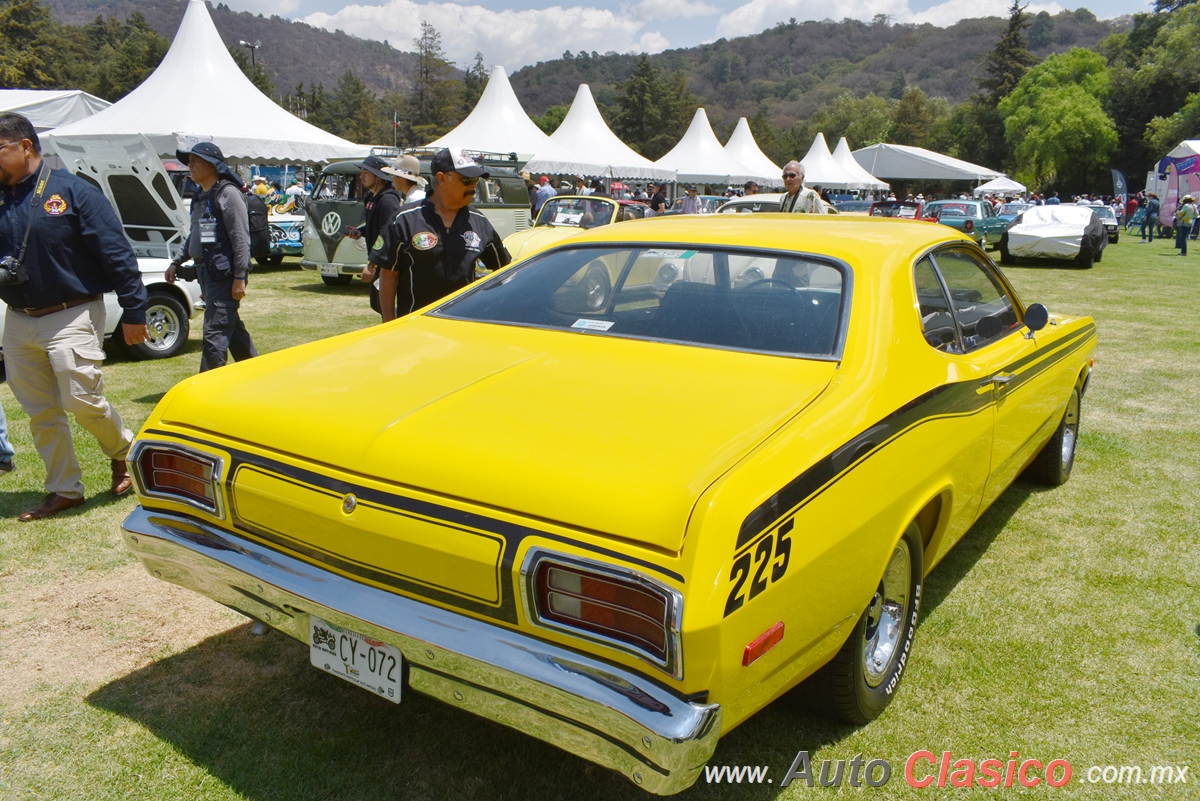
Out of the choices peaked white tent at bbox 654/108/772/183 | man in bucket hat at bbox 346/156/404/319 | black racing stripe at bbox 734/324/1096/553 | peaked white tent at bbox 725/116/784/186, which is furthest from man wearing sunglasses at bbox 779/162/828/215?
peaked white tent at bbox 725/116/784/186

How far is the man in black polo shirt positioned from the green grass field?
1.90 meters

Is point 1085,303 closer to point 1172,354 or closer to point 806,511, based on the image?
point 1172,354

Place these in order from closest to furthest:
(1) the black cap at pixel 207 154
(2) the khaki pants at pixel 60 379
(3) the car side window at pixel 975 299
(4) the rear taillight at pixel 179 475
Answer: (4) the rear taillight at pixel 179 475
(3) the car side window at pixel 975 299
(2) the khaki pants at pixel 60 379
(1) the black cap at pixel 207 154

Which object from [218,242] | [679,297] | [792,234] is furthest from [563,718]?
[218,242]

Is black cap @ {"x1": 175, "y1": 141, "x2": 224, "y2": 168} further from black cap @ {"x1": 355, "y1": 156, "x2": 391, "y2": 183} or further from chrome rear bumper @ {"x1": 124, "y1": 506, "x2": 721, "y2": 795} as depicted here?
chrome rear bumper @ {"x1": 124, "y1": 506, "x2": 721, "y2": 795}

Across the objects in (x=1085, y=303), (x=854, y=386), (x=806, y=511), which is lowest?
(x=1085, y=303)

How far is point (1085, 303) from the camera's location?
13.4 meters

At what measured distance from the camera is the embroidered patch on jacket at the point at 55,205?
3.99 metres

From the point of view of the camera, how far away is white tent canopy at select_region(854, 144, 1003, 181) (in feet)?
149

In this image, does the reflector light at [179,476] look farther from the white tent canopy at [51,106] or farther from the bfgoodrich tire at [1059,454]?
the white tent canopy at [51,106]

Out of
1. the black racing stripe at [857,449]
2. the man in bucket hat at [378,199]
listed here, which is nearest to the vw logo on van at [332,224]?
the man in bucket hat at [378,199]

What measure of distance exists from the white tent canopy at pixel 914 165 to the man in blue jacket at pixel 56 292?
155 ft

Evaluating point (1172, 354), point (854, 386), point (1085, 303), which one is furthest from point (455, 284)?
point (1085, 303)

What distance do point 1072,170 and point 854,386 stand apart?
78479 mm
